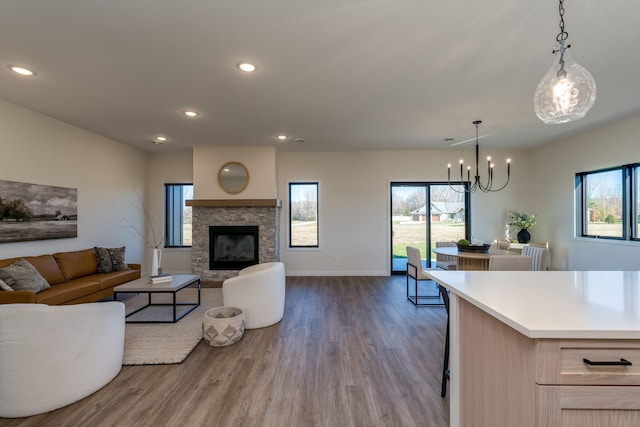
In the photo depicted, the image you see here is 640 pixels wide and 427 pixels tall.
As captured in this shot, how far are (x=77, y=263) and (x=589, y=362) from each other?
17.9 feet

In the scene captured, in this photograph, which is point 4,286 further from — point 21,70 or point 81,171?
point 81,171

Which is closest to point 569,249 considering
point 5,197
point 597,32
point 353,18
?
point 597,32

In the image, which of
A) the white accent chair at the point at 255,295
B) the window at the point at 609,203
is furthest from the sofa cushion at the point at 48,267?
the window at the point at 609,203

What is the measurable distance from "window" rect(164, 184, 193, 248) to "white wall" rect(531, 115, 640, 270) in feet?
25.0

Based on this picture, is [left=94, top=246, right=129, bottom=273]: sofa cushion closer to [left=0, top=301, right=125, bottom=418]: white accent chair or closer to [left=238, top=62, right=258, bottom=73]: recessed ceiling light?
[left=0, top=301, right=125, bottom=418]: white accent chair

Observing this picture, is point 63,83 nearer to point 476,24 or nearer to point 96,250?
point 96,250

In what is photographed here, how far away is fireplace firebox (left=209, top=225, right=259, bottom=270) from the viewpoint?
5.77 metres

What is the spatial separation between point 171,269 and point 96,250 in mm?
1934

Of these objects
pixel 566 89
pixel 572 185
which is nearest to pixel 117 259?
pixel 566 89

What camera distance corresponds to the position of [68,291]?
3340 millimetres

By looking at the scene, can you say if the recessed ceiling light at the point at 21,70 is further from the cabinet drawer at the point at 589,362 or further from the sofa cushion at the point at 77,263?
the cabinet drawer at the point at 589,362

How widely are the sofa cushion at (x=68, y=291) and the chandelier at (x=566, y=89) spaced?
4.80 meters

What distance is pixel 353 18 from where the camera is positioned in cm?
197

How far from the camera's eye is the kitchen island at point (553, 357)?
3.23ft
